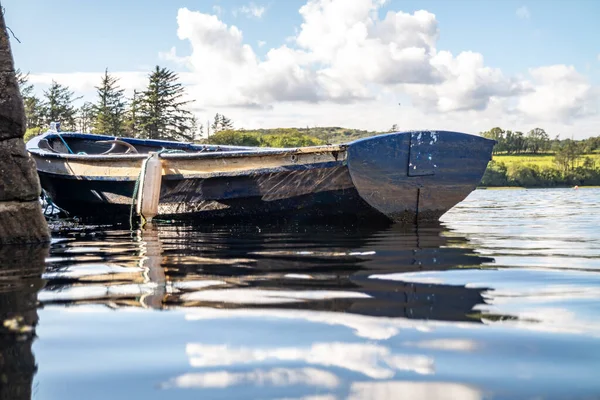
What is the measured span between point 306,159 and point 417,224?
6.34ft

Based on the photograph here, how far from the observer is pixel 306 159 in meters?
7.72

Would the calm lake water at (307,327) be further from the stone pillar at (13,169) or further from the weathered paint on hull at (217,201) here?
the weathered paint on hull at (217,201)

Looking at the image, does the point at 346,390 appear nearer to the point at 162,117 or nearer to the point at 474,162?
the point at 474,162

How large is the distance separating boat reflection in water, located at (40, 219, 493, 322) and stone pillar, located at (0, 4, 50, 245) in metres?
0.45

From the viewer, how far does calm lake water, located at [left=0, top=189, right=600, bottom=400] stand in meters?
1.66

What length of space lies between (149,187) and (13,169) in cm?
281

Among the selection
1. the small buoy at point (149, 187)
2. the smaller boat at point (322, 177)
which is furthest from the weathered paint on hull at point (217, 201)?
the small buoy at point (149, 187)

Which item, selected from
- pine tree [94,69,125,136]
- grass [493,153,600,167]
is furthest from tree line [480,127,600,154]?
pine tree [94,69,125,136]

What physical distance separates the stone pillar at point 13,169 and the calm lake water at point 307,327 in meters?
1.41

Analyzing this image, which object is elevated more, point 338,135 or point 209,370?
point 338,135

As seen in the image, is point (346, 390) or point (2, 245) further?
point (2, 245)

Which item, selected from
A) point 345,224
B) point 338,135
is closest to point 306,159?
point 345,224

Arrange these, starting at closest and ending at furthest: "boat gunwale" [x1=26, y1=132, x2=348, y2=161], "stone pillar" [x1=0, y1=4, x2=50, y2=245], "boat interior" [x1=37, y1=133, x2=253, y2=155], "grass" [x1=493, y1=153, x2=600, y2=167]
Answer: "stone pillar" [x1=0, y1=4, x2=50, y2=245]
"boat gunwale" [x1=26, y1=132, x2=348, y2=161]
"boat interior" [x1=37, y1=133, x2=253, y2=155]
"grass" [x1=493, y1=153, x2=600, y2=167]

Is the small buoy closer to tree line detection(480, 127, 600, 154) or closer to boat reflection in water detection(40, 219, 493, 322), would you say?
boat reflection in water detection(40, 219, 493, 322)
